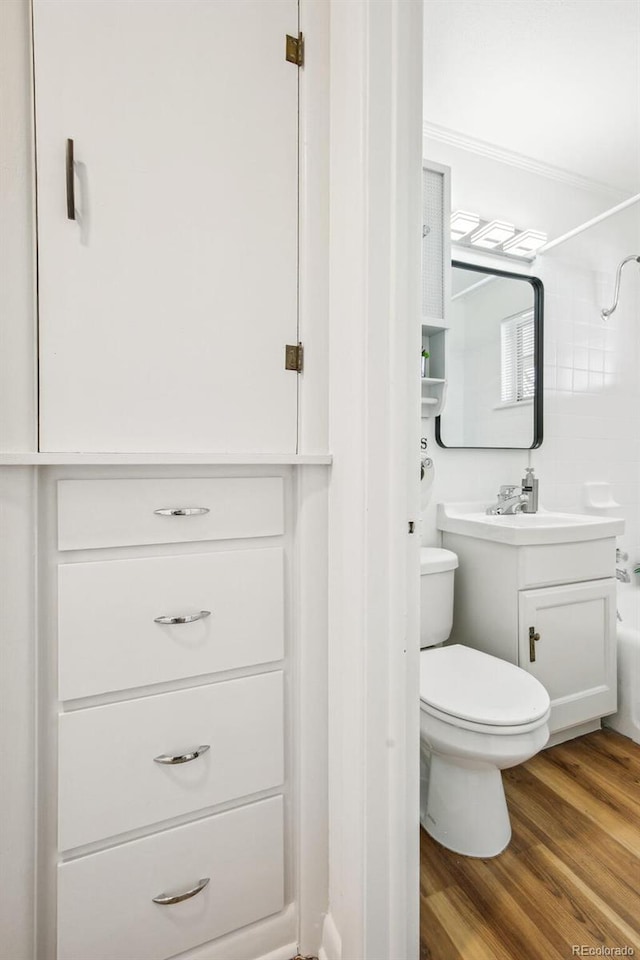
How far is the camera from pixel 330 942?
0.90 m

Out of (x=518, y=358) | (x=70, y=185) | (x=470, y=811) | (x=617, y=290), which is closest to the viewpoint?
(x=70, y=185)

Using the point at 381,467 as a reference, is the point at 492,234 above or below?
above

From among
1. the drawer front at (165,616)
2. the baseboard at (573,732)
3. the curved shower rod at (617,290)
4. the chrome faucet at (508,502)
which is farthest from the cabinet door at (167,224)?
the curved shower rod at (617,290)

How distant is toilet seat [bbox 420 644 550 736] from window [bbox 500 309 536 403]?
119 centimetres

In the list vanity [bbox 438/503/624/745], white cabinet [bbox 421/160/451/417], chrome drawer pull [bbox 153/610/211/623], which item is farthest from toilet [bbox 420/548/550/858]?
white cabinet [bbox 421/160/451/417]

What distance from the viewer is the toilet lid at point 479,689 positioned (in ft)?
3.87

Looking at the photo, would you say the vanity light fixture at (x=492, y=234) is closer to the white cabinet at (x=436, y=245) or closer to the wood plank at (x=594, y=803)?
the white cabinet at (x=436, y=245)

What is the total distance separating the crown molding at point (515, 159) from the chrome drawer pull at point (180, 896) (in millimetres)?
2528

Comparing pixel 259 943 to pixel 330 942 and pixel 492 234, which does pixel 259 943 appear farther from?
pixel 492 234

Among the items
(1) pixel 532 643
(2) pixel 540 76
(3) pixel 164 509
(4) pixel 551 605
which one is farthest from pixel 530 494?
(3) pixel 164 509

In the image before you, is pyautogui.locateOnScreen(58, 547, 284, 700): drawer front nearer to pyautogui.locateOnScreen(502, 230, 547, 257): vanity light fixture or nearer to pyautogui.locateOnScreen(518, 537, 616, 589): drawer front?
pyautogui.locateOnScreen(518, 537, 616, 589): drawer front

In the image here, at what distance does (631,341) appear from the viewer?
2.46 metres

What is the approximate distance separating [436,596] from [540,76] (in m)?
1.98

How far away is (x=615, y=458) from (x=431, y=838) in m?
1.99
